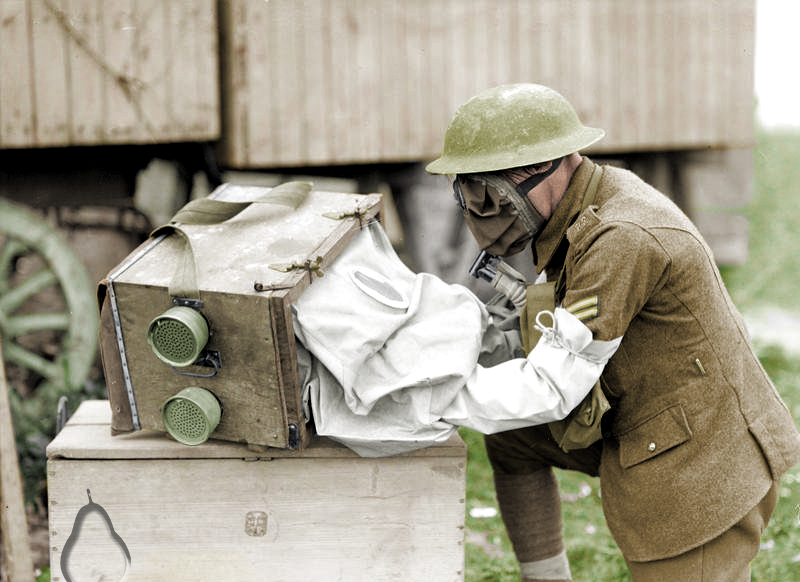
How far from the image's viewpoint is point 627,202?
87.9 inches

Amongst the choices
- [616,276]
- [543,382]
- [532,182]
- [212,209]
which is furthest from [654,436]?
[212,209]

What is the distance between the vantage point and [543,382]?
214cm

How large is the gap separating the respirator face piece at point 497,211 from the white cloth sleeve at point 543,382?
0.95 feet

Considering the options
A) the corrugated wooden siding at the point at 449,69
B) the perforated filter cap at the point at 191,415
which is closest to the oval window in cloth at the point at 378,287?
the perforated filter cap at the point at 191,415

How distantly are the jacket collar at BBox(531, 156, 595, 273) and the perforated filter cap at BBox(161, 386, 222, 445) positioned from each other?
0.99 meters

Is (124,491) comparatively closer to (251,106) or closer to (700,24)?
(251,106)

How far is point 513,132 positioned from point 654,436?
897 millimetres

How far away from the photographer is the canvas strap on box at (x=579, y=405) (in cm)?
222

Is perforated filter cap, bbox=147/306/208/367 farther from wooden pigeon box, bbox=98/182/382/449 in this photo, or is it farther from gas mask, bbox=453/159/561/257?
gas mask, bbox=453/159/561/257

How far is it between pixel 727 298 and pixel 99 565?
1.91 m

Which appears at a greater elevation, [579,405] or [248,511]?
[579,405]

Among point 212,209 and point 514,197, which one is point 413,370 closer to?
point 514,197

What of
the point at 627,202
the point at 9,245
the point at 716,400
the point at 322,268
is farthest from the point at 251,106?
the point at 716,400

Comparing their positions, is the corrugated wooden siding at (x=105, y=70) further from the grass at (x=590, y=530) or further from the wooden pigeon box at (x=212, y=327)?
the grass at (x=590, y=530)
